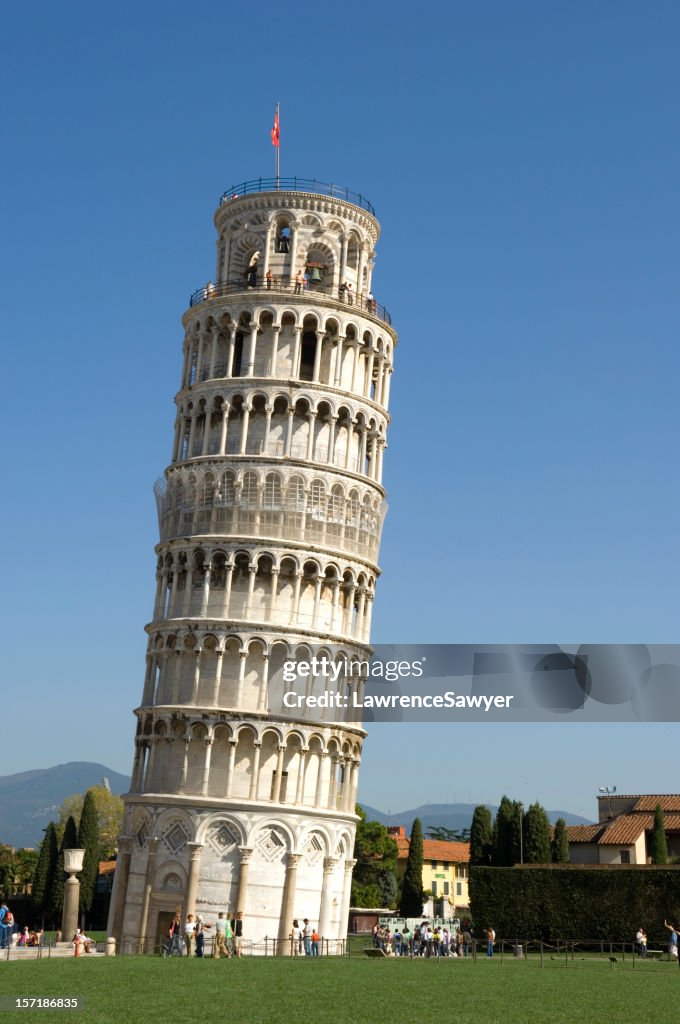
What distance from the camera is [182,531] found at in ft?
190

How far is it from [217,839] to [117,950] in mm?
6410

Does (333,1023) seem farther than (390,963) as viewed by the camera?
No

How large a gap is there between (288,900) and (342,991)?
23124 millimetres

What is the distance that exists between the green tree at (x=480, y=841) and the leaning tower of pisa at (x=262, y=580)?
3437 centimetres

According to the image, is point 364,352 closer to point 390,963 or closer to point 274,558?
point 274,558

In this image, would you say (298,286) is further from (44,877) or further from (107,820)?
(107,820)

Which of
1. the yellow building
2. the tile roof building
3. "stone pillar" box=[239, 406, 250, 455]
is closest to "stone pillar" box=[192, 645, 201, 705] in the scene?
"stone pillar" box=[239, 406, 250, 455]

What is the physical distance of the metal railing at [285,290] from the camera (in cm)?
6003

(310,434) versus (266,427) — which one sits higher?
(266,427)

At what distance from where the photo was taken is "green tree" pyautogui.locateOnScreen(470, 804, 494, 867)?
292 feet

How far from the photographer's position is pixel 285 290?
195ft

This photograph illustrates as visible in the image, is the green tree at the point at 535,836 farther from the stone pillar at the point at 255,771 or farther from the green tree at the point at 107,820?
the green tree at the point at 107,820

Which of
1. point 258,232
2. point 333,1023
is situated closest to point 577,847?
point 258,232

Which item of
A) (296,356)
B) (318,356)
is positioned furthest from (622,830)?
(296,356)
